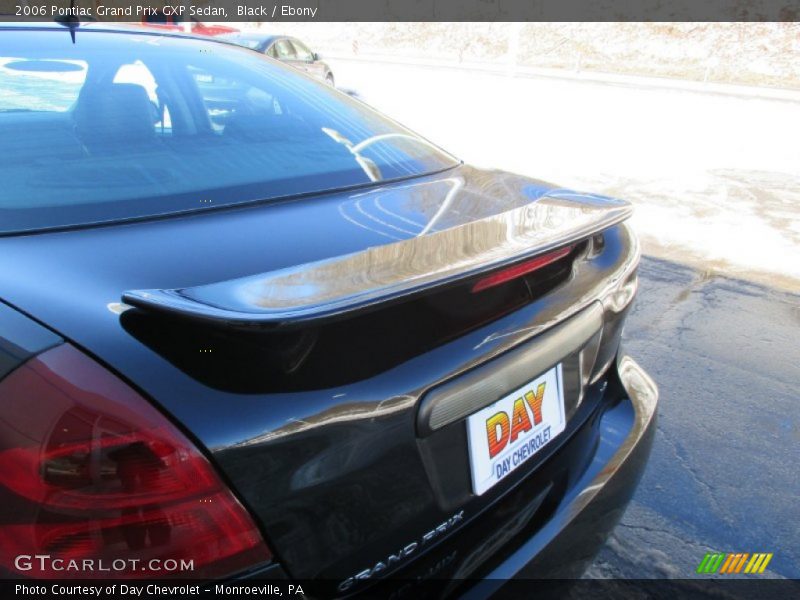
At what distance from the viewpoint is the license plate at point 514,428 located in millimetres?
1264

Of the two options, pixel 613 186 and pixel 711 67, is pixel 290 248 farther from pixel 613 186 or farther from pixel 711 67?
pixel 711 67

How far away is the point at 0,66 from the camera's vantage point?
1.82 meters

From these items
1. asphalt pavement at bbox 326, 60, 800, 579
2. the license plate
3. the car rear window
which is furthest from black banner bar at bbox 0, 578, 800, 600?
asphalt pavement at bbox 326, 60, 800, 579

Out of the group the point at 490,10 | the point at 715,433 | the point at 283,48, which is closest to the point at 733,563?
the point at 715,433

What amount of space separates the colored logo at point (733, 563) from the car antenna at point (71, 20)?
2.81 metres

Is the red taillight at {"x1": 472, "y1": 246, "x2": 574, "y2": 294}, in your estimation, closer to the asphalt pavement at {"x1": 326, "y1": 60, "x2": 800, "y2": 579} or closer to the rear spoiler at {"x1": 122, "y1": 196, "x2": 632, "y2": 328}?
the rear spoiler at {"x1": 122, "y1": 196, "x2": 632, "y2": 328}

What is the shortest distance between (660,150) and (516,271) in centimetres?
996

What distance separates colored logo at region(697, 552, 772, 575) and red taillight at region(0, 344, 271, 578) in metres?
1.98

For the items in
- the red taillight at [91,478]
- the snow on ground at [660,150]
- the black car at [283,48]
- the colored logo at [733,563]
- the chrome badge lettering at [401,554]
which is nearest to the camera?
the red taillight at [91,478]

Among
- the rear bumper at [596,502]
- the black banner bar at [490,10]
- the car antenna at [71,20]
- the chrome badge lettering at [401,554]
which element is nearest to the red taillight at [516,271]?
the chrome badge lettering at [401,554]

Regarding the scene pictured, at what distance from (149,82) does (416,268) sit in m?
1.40

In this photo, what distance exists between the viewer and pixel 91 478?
918 mm

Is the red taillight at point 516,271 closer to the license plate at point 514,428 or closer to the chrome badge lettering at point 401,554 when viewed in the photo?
the license plate at point 514,428

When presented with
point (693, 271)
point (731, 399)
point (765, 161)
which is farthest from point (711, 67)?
point (731, 399)
